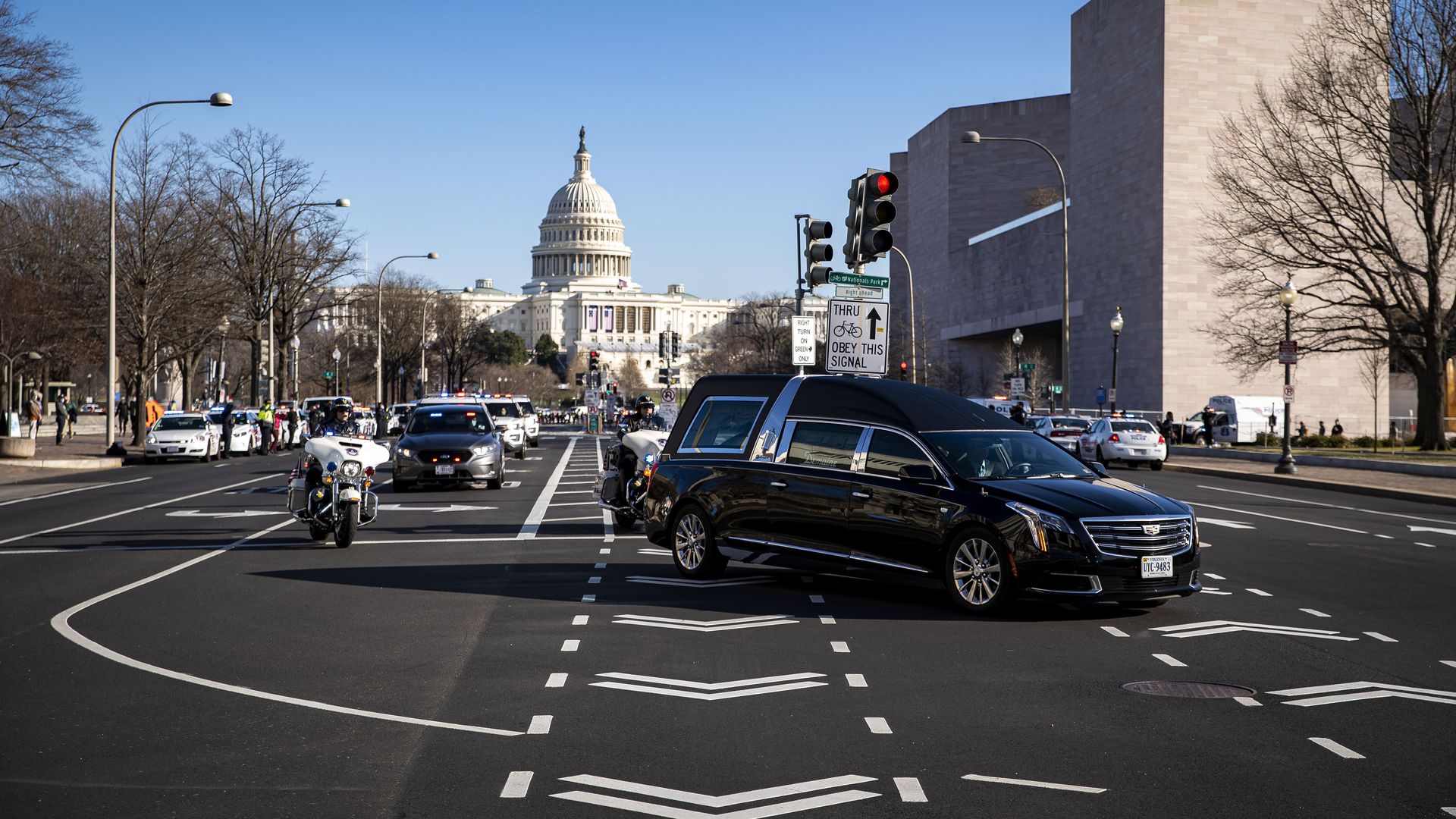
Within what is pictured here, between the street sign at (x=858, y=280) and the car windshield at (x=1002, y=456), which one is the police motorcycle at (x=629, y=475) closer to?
the street sign at (x=858, y=280)

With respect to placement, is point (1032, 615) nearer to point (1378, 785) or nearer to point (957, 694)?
point (957, 694)

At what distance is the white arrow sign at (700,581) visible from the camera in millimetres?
13016

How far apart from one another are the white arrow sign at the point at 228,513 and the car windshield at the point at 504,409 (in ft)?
76.0

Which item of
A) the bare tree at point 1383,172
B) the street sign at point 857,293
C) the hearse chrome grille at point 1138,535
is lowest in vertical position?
the hearse chrome grille at point 1138,535

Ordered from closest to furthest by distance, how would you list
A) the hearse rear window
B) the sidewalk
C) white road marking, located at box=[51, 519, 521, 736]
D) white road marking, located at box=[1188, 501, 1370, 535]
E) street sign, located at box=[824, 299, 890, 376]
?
white road marking, located at box=[51, 519, 521, 736] < the hearse rear window < street sign, located at box=[824, 299, 890, 376] < white road marking, located at box=[1188, 501, 1370, 535] < the sidewalk

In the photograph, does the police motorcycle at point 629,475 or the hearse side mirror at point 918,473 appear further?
the police motorcycle at point 629,475

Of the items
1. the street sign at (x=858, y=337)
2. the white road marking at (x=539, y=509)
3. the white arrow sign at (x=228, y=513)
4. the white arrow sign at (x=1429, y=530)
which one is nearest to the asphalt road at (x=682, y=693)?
the white road marking at (x=539, y=509)

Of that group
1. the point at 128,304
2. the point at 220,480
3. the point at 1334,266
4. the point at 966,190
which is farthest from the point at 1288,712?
the point at 966,190

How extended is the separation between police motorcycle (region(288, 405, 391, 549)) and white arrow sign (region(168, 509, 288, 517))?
4.78 m

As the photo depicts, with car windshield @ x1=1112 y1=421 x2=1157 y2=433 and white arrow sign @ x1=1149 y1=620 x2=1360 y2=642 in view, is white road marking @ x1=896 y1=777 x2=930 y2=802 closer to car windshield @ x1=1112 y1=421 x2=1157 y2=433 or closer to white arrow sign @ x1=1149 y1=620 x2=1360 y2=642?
white arrow sign @ x1=1149 y1=620 x2=1360 y2=642

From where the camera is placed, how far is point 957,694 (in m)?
8.12

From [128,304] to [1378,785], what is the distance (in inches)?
2061

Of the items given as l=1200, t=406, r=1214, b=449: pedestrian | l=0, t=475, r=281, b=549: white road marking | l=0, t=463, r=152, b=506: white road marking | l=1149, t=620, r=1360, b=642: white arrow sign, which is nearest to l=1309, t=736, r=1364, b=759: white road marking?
l=1149, t=620, r=1360, b=642: white arrow sign

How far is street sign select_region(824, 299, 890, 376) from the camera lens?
1844cm
